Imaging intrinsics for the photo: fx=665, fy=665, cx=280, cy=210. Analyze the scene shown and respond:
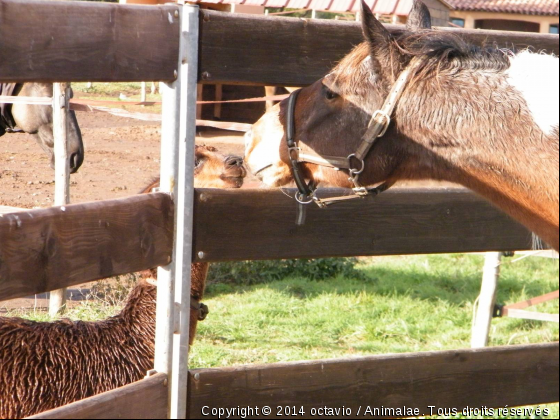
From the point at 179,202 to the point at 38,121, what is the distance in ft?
14.3

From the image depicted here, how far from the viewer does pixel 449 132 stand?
2449 millimetres

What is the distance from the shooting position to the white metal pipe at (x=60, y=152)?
214 inches

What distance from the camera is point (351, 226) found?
290cm

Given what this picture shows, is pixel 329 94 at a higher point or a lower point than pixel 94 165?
higher

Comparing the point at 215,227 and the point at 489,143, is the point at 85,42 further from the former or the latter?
the point at 489,143

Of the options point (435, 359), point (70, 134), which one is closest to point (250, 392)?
point (435, 359)

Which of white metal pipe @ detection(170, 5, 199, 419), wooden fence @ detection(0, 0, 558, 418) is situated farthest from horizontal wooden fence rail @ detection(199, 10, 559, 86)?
white metal pipe @ detection(170, 5, 199, 419)

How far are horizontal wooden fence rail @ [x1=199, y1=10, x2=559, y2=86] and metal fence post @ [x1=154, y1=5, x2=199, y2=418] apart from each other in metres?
0.12

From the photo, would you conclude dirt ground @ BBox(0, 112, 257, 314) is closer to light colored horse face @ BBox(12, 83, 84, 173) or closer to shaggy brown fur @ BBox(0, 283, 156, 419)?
light colored horse face @ BBox(12, 83, 84, 173)

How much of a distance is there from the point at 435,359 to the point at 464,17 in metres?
32.6

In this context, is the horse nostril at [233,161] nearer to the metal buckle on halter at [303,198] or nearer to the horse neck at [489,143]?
the metal buckle on halter at [303,198]

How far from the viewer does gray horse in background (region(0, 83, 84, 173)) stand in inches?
233

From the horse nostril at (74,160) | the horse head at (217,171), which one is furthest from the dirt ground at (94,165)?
the horse nostril at (74,160)

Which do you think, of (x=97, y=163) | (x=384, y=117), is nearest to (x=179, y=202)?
(x=384, y=117)
